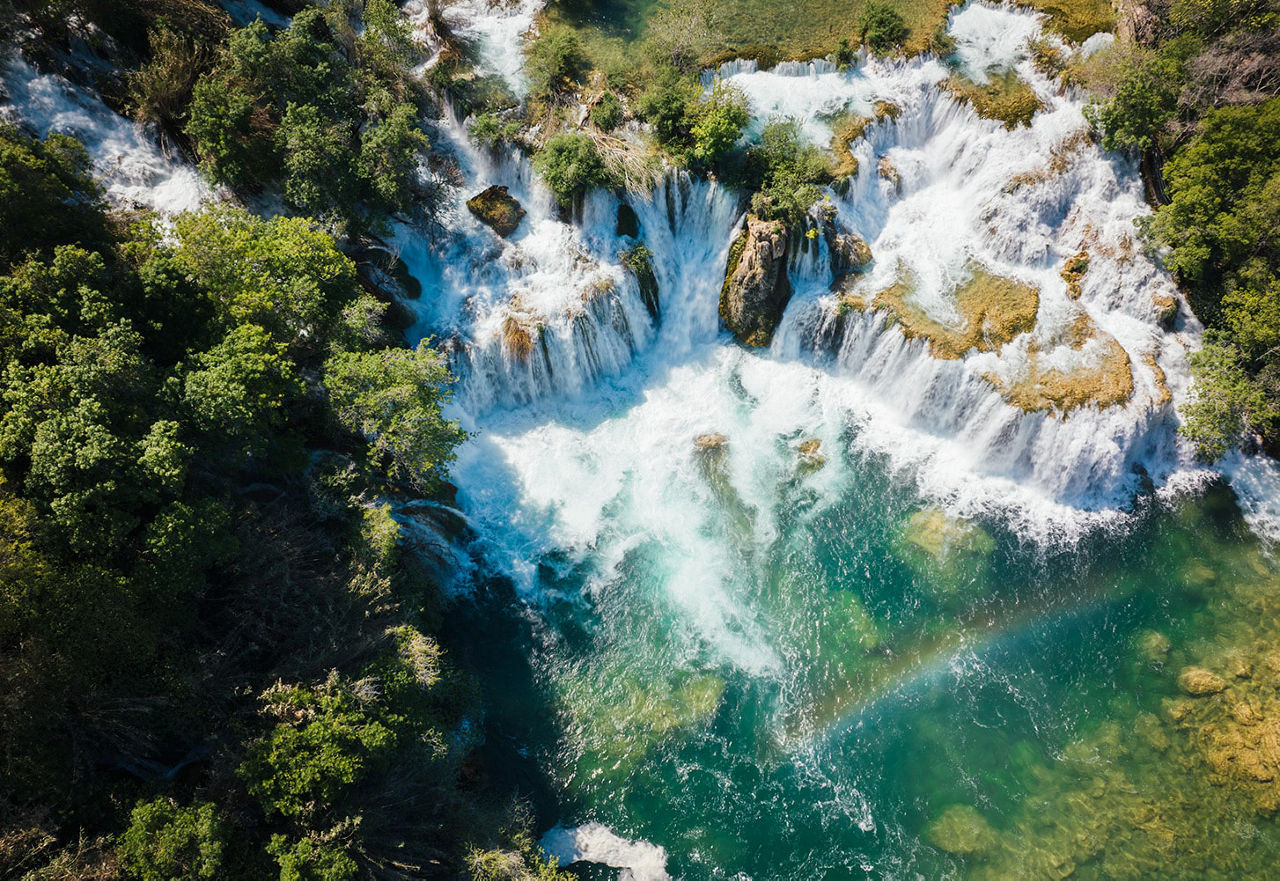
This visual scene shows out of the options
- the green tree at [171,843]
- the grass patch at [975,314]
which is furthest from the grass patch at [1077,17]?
the green tree at [171,843]

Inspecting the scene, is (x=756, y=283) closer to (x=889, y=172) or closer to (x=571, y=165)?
(x=889, y=172)

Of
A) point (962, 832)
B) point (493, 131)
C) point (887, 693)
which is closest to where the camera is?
point (962, 832)

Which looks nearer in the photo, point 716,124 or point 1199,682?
point 1199,682

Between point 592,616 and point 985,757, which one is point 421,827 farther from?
point 985,757

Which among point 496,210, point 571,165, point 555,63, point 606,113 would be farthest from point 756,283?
point 555,63

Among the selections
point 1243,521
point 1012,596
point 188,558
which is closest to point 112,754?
point 188,558

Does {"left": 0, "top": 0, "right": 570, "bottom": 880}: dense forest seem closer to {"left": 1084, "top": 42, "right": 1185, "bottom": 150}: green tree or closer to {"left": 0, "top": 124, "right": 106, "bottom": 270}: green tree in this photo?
{"left": 0, "top": 124, "right": 106, "bottom": 270}: green tree

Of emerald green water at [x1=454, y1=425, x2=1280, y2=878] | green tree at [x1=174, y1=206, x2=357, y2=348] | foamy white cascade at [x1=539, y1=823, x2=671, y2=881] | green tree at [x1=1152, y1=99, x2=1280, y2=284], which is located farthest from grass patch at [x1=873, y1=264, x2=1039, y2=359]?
green tree at [x1=174, y1=206, x2=357, y2=348]
